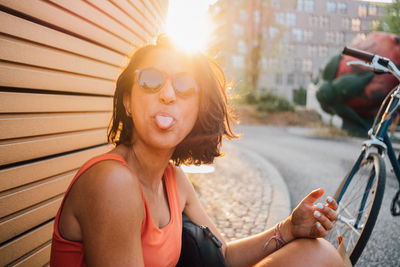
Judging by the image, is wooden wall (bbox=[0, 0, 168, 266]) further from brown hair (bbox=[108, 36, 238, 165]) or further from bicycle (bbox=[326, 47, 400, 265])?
bicycle (bbox=[326, 47, 400, 265])

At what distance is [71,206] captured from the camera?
1146 mm

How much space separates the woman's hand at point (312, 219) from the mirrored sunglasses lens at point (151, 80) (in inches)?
40.2

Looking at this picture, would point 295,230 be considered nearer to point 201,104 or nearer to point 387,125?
point 201,104

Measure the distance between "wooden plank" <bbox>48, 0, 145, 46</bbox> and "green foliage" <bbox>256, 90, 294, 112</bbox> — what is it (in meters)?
20.3

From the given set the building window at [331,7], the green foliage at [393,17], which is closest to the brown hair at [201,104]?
the green foliage at [393,17]

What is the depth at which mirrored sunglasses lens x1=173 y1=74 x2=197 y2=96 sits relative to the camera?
1.39 m

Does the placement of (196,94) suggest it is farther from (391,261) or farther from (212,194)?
(212,194)

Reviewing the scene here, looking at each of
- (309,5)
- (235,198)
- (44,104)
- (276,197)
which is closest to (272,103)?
(276,197)

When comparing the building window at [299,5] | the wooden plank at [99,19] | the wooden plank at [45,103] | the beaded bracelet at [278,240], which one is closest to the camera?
the wooden plank at [45,103]

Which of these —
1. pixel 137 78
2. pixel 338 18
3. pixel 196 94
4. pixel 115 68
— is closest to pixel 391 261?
pixel 196 94

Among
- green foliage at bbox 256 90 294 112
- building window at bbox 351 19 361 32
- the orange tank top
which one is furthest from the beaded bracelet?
building window at bbox 351 19 361 32

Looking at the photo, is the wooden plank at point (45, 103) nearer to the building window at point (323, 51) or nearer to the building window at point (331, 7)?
the building window at point (323, 51)

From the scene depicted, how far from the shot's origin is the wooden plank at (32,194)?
1.59 meters

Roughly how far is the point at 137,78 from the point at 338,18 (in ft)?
209
